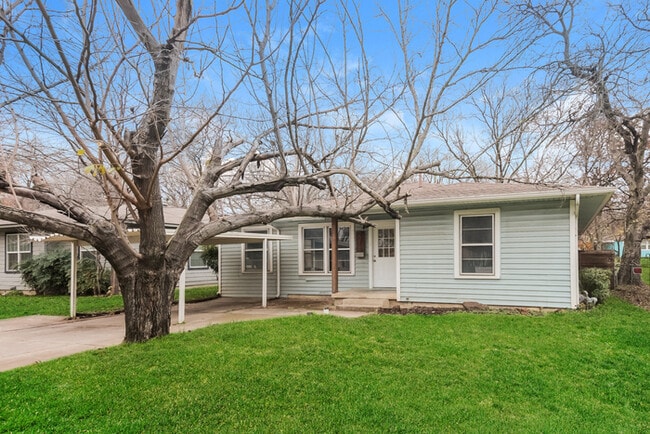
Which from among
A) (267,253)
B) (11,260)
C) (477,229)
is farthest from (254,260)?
(11,260)

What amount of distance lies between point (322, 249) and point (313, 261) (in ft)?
1.55

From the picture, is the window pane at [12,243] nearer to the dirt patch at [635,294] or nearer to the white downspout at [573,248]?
the white downspout at [573,248]

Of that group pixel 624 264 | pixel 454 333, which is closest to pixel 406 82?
pixel 454 333

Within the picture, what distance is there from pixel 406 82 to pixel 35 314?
1052cm

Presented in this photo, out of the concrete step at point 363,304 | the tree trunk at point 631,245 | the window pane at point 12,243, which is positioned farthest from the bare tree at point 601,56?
the window pane at point 12,243

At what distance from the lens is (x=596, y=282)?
34.9 ft

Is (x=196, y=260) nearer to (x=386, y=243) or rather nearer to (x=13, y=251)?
(x=13, y=251)

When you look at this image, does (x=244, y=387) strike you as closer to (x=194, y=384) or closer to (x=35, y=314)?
(x=194, y=384)

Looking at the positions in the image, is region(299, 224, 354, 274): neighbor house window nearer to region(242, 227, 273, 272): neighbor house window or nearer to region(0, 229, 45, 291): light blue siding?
region(242, 227, 273, 272): neighbor house window

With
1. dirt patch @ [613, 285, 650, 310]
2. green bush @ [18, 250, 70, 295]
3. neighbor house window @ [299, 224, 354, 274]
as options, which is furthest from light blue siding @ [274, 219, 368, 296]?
green bush @ [18, 250, 70, 295]

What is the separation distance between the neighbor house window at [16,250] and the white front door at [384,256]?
13193 millimetres

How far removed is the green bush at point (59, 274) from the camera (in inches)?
579

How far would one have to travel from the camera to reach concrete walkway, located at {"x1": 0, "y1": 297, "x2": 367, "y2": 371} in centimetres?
657

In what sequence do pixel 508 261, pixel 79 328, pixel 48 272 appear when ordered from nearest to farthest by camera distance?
pixel 79 328
pixel 508 261
pixel 48 272
